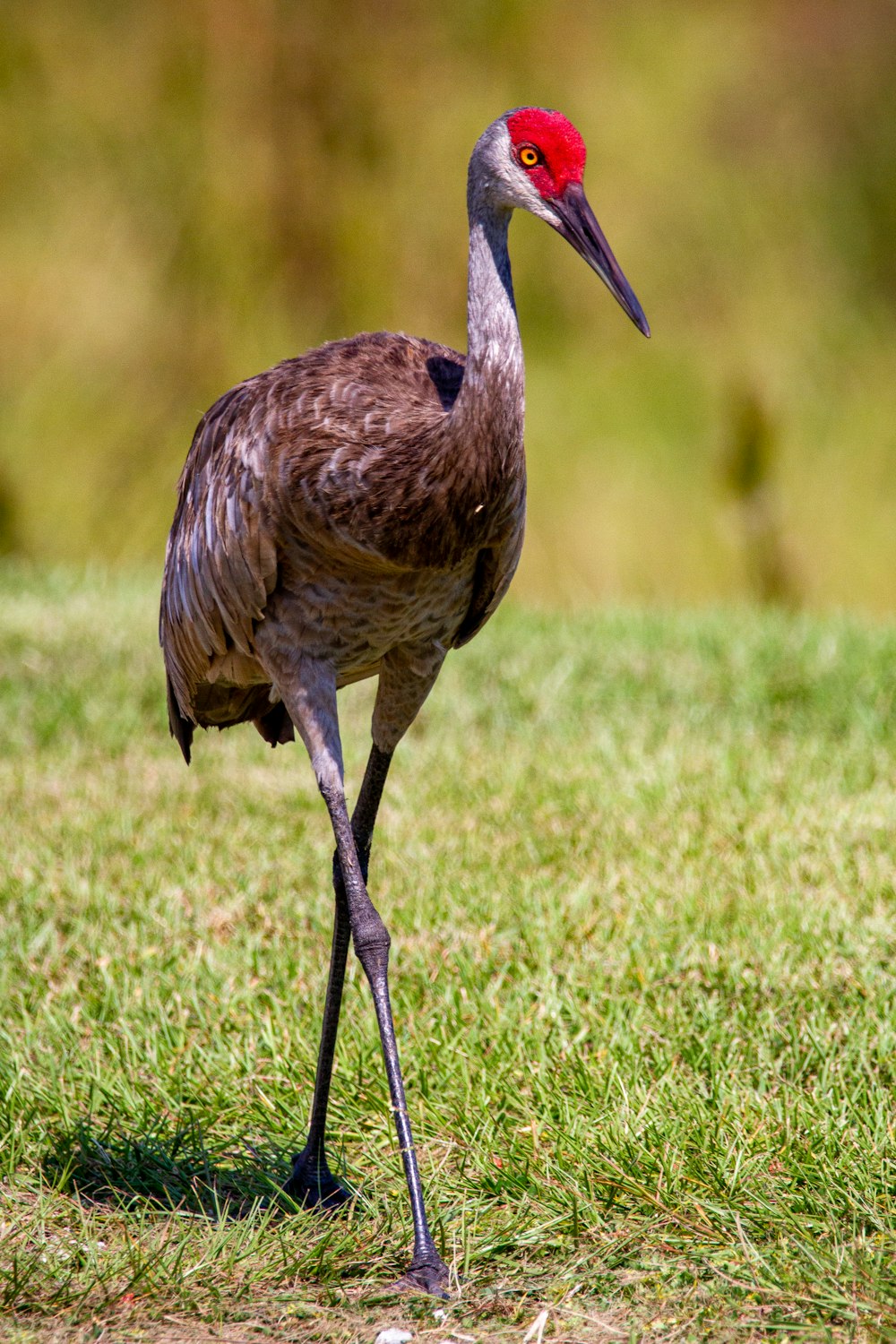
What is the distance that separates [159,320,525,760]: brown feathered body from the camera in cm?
274

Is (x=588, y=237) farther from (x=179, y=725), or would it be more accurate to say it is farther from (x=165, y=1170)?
(x=165, y=1170)

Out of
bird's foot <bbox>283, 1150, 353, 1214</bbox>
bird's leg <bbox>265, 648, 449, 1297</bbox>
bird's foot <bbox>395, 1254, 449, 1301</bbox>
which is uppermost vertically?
bird's leg <bbox>265, 648, 449, 1297</bbox>

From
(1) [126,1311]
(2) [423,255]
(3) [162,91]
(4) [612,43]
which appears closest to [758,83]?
(4) [612,43]

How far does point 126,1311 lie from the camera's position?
2.53m

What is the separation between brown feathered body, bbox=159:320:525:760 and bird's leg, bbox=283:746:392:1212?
26 centimetres

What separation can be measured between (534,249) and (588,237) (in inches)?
240

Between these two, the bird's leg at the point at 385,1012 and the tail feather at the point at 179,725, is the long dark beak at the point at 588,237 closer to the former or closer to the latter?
the bird's leg at the point at 385,1012

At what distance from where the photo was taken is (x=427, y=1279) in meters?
2.60

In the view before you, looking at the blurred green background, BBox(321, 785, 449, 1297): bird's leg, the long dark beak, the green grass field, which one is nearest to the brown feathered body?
the long dark beak

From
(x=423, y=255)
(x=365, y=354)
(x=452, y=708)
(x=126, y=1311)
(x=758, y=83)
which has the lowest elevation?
(x=126, y=1311)

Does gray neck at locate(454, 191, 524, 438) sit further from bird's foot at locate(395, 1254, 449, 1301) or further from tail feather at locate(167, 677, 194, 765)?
bird's foot at locate(395, 1254, 449, 1301)

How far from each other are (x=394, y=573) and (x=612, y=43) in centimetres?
682

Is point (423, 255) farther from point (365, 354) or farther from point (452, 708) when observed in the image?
point (365, 354)

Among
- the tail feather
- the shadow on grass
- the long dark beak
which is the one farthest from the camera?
the tail feather
